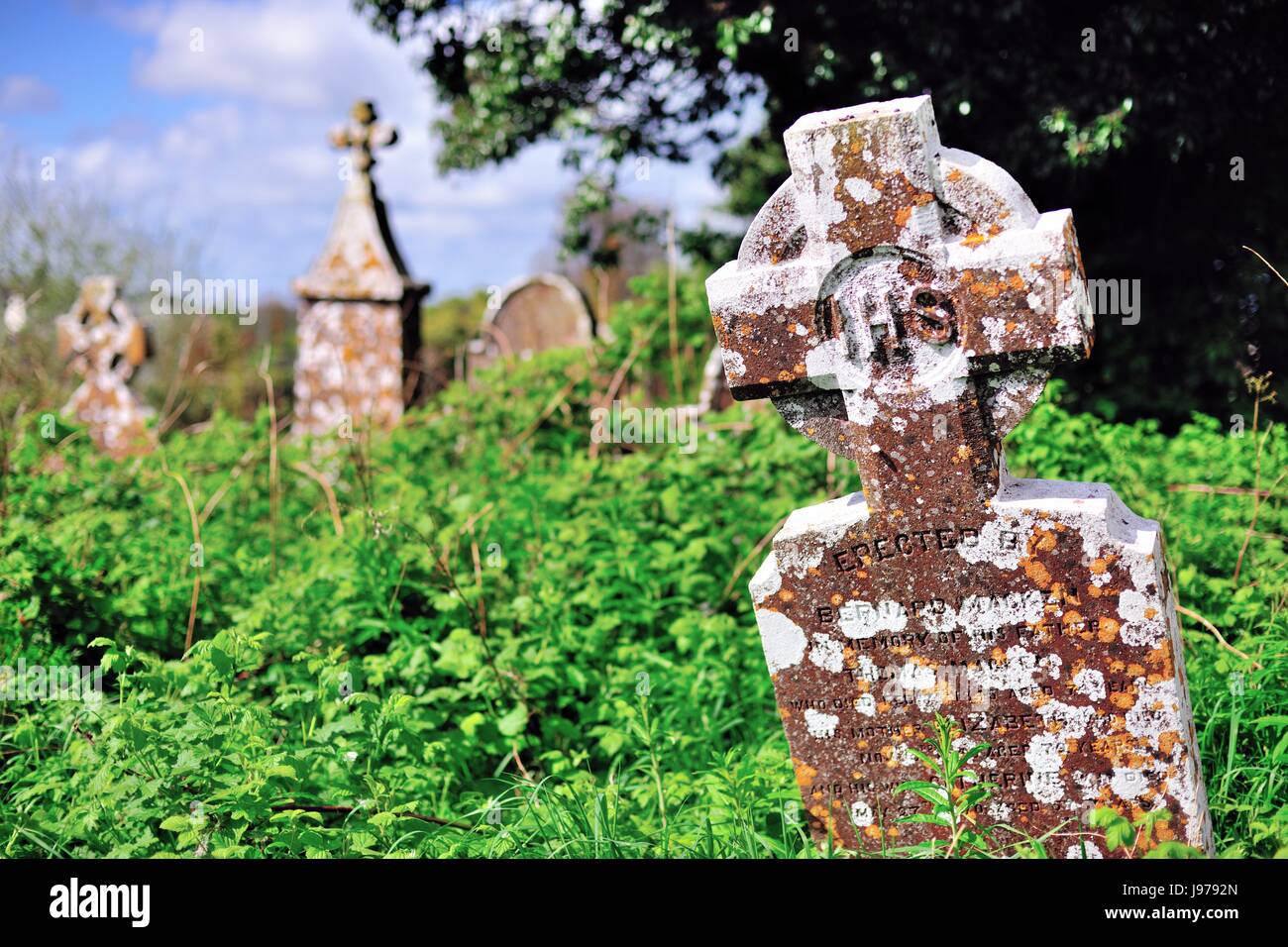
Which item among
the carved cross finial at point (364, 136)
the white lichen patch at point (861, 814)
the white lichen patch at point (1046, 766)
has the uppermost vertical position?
the carved cross finial at point (364, 136)

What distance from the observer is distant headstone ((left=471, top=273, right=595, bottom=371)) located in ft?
35.1

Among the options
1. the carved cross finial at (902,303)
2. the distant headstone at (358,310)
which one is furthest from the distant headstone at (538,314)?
the carved cross finial at (902,303)

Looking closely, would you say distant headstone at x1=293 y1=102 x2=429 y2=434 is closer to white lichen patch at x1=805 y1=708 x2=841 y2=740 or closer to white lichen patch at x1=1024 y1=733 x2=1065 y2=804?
white lichen patch at x1=805 y1=708 x2=841 y2=740

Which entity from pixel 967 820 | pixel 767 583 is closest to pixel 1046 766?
pixel 967 820

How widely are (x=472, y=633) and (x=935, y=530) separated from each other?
2.04 m

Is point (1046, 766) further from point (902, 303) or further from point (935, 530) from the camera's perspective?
point (902, 303)

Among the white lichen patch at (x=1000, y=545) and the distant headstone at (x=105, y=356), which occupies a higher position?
the distant headstone at (x=105, y=356)

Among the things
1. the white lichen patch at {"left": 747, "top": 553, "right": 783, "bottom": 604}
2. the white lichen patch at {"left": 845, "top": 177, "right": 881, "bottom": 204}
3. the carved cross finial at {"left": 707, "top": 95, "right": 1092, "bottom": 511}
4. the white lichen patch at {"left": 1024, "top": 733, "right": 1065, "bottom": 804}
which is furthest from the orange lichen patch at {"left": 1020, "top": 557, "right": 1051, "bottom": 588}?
the white lichen patch at {"left": 845, "top": 177, "right": 881, "bottom": 204}

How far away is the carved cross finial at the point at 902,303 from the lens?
3051mm

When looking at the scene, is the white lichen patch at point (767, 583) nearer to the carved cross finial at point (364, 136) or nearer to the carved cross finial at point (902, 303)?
the carved cross finial at point (902, 303)

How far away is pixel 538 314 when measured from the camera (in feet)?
35.6

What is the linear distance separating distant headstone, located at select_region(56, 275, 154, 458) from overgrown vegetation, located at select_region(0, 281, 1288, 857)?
408 centimetres
